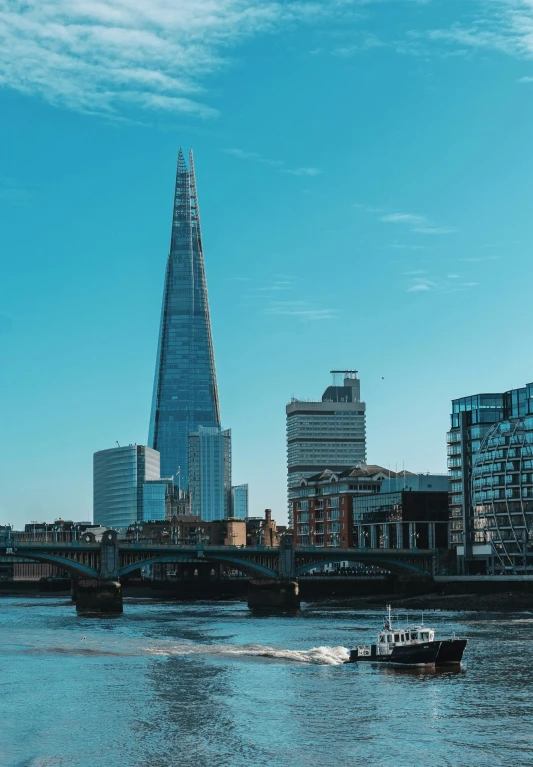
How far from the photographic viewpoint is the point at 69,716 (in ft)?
237

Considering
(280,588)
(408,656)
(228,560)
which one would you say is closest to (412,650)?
(408,656)

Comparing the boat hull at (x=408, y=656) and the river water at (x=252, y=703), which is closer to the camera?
the river water at (x=252, y=703)

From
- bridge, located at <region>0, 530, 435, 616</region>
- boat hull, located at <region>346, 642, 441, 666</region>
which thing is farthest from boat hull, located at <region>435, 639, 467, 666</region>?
bridge, located at <region>0, 530, 435, 616</region>

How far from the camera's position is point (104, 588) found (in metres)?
182

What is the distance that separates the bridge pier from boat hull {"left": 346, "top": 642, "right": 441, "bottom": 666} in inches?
3293

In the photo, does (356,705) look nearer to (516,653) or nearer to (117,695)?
(117,695)

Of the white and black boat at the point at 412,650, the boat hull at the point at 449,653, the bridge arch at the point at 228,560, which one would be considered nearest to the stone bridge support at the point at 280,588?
the bridge arch at the point at 228,560

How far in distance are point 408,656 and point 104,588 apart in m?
92.9

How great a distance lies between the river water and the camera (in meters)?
61.0

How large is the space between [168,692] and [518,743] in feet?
89.1

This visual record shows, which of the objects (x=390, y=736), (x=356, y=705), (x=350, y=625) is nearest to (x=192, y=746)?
(x=390, y=736)

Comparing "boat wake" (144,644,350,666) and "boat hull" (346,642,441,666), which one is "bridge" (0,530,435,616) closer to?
"boat wake" (144,644,350,666)

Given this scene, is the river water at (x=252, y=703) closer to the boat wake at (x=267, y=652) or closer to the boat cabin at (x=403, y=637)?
the boat wake at (x=267, y=652)

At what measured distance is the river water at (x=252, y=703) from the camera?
200 feet
